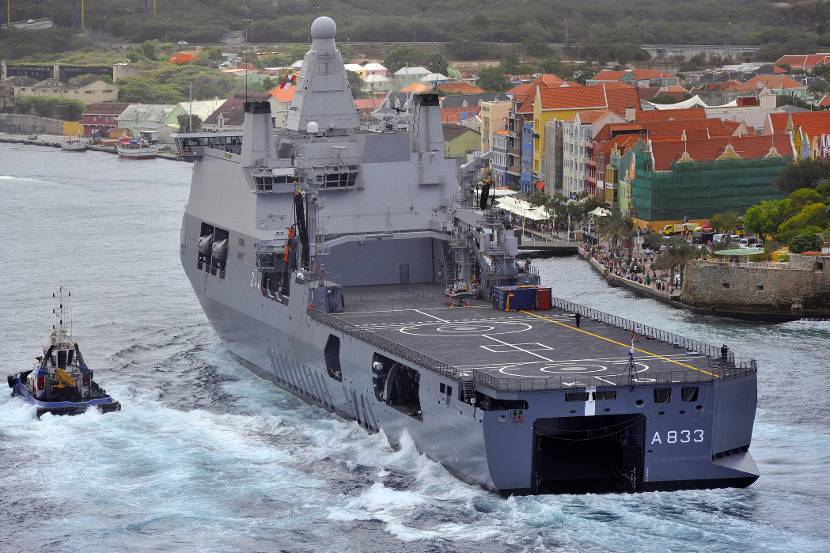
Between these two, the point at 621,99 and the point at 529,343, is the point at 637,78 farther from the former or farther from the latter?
the point at 529,343

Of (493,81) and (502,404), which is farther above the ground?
(493,81)

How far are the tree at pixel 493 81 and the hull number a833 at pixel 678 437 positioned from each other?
11118cm

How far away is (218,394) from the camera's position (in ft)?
182

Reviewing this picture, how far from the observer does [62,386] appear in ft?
171

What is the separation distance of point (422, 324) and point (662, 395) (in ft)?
34.8

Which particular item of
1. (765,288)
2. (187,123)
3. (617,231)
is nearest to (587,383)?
(765,288)

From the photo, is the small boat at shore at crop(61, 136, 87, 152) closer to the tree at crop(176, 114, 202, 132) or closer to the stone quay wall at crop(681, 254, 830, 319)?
the tree at crop(176, 114, 202, 132)

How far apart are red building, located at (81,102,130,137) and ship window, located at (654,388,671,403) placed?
124493 millimetres

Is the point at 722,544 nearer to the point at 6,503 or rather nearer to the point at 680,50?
the point at 6,503

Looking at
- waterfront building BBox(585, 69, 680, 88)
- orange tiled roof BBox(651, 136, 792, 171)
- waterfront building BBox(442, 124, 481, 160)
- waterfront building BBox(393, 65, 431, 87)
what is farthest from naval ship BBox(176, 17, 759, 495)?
waterfront building BBox(393, 65, 431, 87)

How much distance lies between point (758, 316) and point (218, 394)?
2460 centimetres

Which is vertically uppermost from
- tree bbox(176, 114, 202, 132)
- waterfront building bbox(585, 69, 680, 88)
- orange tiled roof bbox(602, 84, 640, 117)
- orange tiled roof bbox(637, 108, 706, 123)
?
waterfront building bbox(585, 69, 680, 88)

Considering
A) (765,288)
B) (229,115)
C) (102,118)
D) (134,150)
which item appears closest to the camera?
(765,288)

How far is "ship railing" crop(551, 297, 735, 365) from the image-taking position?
152 ft
